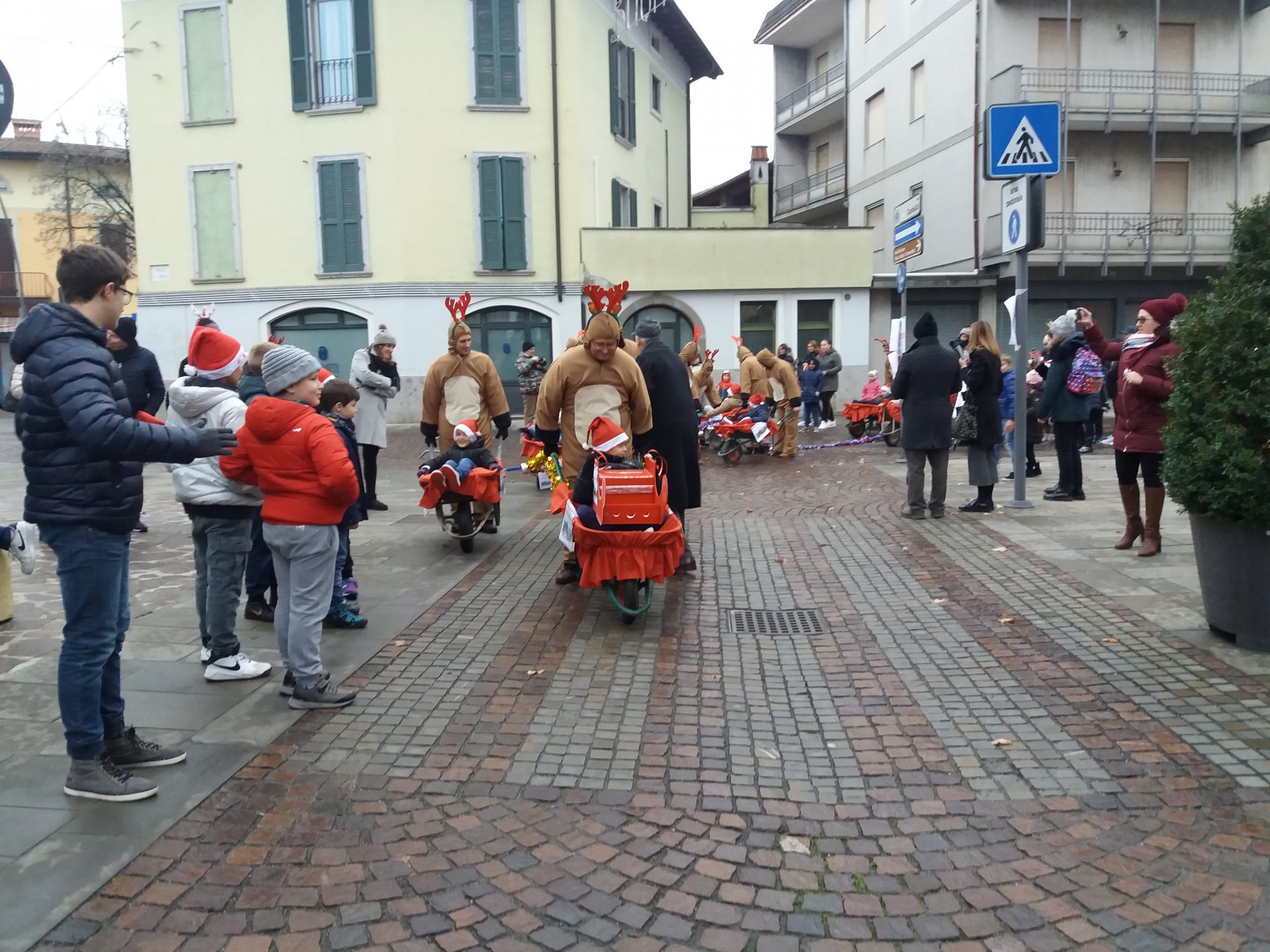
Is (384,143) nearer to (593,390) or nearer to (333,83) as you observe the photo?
(333,83)

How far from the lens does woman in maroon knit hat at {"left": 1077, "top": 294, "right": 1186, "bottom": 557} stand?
7293 mm

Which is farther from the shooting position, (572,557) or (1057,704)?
(572,557)

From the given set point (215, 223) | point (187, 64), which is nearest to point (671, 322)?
point (215, 223)

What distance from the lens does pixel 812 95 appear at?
34.7 metres

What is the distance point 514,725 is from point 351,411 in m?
2.54

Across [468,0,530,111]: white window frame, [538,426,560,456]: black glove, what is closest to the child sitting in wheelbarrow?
[538,426,560,456]: black glove

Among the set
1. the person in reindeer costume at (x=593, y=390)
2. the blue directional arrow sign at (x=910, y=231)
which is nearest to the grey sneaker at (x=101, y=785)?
the person in reindeer costume at (x=593, y=390)

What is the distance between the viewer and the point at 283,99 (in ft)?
75.3

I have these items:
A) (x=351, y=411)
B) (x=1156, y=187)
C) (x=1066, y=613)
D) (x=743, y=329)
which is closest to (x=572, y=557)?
(x=351, y=411)

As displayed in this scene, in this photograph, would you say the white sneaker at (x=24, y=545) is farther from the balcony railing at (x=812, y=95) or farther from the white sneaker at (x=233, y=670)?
the balcony railing at (x=812, y=95)

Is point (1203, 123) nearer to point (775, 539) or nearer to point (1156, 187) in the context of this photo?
point (1156, 187)

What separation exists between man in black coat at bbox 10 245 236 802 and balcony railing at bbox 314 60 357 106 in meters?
20.8

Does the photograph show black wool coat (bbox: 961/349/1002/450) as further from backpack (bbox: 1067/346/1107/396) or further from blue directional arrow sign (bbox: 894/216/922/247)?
blue directional arrow sign (bbox: 894/216/922/247)

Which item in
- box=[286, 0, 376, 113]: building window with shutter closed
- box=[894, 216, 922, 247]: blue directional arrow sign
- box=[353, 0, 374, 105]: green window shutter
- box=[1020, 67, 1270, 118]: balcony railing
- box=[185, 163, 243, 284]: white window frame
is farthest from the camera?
box=[1020, 67, 1270, 118]: balcony railing
